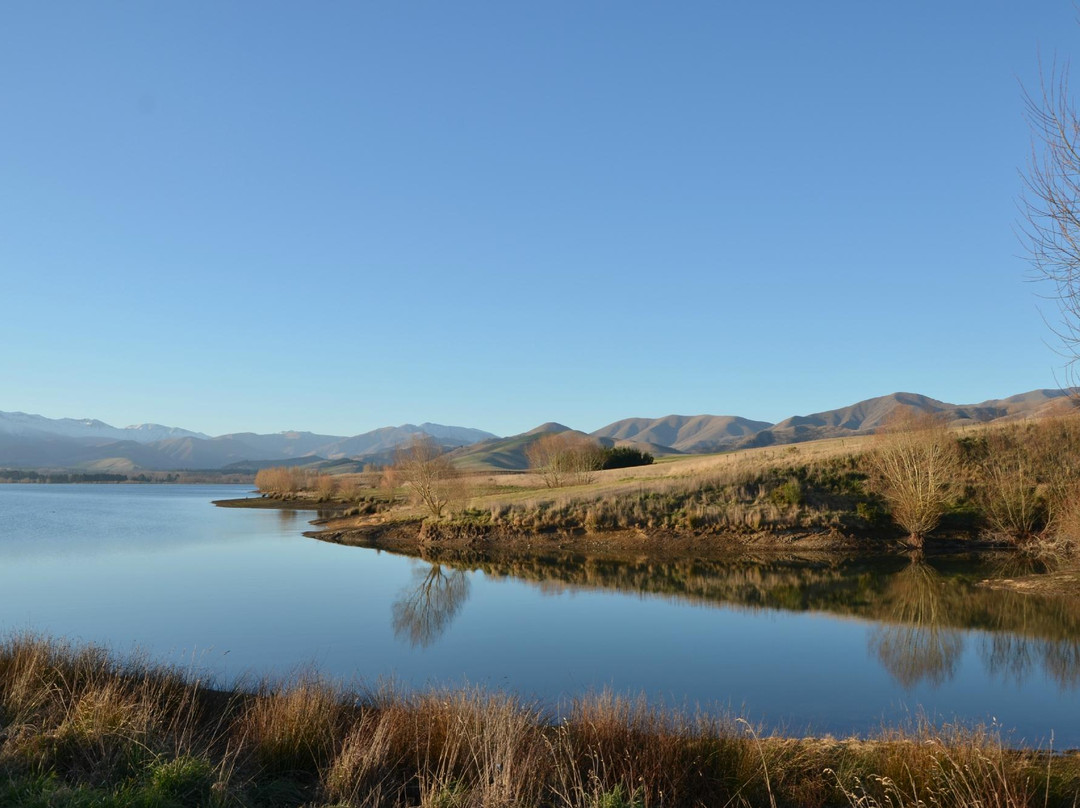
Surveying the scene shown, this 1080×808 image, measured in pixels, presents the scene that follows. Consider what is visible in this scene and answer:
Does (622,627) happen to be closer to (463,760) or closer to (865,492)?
(463,760)

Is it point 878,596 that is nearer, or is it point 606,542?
point 878,596

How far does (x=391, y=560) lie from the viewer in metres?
35.9

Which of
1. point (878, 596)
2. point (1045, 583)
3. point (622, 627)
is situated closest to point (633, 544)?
point (878, 596)

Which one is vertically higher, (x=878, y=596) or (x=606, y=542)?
(x=606, y=542)

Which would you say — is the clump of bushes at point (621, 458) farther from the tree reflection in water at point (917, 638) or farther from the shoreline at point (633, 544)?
the tree reflection in water at point (917, 638)

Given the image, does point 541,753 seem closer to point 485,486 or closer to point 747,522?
point 747,522

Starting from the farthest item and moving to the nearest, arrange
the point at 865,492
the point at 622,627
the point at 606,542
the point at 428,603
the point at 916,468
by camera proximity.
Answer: the point at 865,492 → the point at 606,542 → the point at 916,468 → the point at 428,603 → the point at 622,627

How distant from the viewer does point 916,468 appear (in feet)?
115

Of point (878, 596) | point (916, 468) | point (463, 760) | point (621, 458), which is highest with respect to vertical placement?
point (621, 458)

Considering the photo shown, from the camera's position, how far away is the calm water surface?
45.3ft

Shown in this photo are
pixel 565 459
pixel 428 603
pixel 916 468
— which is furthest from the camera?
pixel 565 459

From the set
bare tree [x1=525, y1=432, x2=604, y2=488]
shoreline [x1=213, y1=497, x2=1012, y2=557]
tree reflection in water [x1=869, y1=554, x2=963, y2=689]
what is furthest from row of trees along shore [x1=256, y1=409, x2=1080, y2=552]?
bare tree [x1=525, y1=432, x2=604, y2=488]

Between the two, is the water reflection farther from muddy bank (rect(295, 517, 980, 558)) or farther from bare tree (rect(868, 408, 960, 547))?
bare tree (rect(868, 408, 960, 547))

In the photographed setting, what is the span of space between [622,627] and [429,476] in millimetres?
26695
